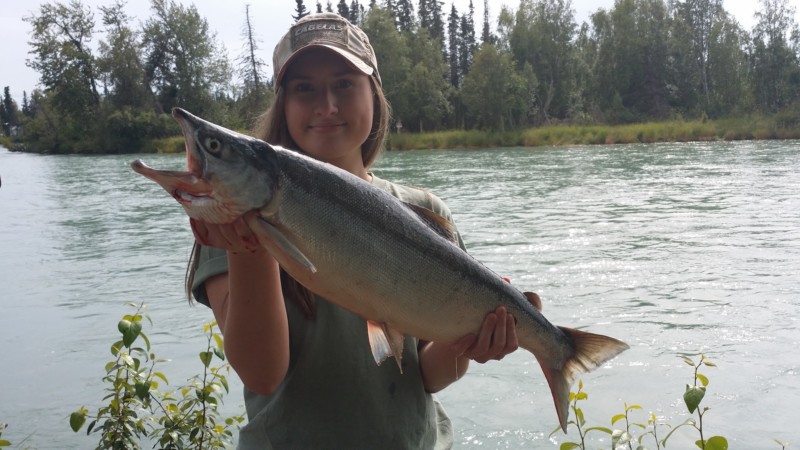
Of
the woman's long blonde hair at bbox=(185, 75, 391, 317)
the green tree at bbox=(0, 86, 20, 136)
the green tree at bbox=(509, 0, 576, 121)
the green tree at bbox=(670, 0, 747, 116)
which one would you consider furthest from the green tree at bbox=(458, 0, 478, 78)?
the green tree at bbox=(0, 86, 20, 136)

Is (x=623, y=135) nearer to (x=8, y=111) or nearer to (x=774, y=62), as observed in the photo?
(x=774, y=62)

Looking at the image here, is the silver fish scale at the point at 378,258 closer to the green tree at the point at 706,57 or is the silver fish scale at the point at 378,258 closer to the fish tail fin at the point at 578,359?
the fish tail fin at the point at 578,359

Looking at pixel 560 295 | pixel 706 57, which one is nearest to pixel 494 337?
pixel 560 295

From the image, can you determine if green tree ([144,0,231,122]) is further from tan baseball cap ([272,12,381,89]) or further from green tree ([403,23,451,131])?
tan baseball cap ([272,12,381,89])

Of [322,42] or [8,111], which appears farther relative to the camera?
[8,111]

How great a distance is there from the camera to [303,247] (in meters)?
1.76

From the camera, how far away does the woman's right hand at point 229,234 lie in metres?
1.69

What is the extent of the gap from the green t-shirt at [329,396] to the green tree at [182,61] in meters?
60.9

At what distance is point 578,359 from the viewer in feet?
7.79

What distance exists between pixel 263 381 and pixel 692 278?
806 cm

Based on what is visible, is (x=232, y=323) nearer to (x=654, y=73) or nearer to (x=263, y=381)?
(x=263, y=381)

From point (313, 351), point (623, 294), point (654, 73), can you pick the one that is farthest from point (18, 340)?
point (654, 73)

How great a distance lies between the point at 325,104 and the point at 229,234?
843 mm

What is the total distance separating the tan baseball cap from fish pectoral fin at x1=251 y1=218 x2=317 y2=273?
842mm
